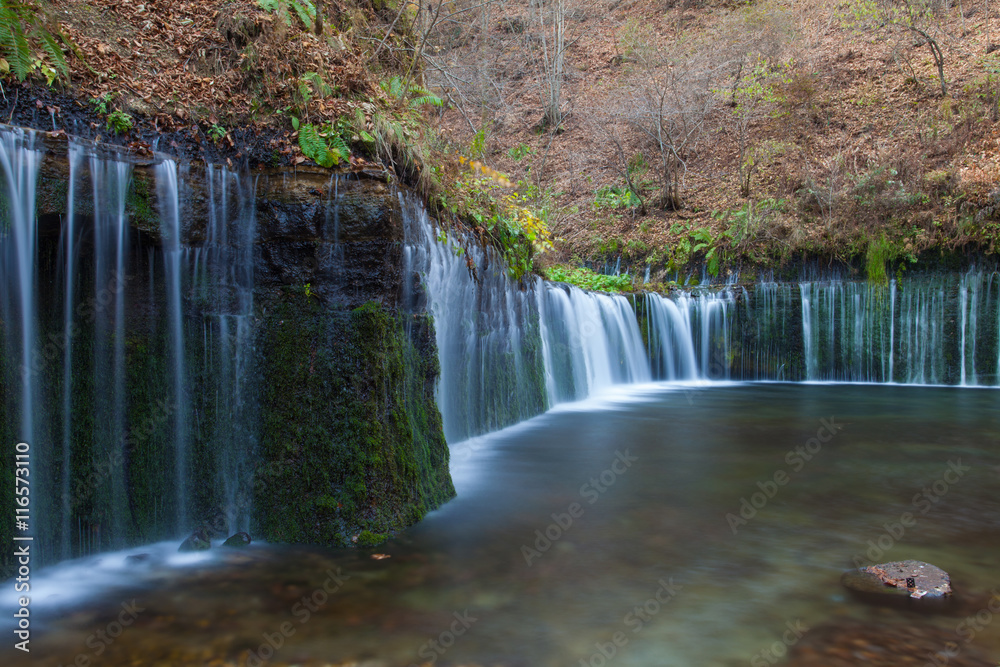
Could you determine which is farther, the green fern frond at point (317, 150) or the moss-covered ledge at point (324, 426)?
the green fern frond at point (317, 150)

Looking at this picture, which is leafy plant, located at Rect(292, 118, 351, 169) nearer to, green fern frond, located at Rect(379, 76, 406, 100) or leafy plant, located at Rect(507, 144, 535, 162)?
green fern frond, located at Rect(379, 76, 406, 100)

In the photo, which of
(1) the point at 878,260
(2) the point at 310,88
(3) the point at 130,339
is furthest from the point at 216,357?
(1) the point at 878,260

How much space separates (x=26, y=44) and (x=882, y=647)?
5.46 metres

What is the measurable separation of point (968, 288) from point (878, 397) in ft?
14.6

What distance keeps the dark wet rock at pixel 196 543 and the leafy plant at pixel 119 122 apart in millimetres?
2994

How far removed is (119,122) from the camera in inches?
183

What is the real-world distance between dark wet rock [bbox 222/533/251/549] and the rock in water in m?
4.09

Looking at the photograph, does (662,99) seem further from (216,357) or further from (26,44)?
(26,44)

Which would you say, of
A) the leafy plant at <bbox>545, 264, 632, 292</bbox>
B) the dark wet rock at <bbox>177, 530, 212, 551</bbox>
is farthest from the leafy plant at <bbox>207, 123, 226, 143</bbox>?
the leafy plant at <bbox>545, 264, 632, 292</bbox>

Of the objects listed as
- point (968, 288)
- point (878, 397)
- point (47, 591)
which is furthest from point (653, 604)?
point (968, 288)

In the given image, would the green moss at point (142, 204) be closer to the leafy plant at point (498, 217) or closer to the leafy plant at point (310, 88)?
the leafy plant at point (310, 88)

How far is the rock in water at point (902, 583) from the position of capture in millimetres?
3840

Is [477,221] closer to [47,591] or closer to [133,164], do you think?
[133,164]

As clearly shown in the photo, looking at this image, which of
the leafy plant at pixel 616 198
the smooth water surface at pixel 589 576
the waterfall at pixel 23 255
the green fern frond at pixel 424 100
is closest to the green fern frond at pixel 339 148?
the waterfall at pixel 23 255
